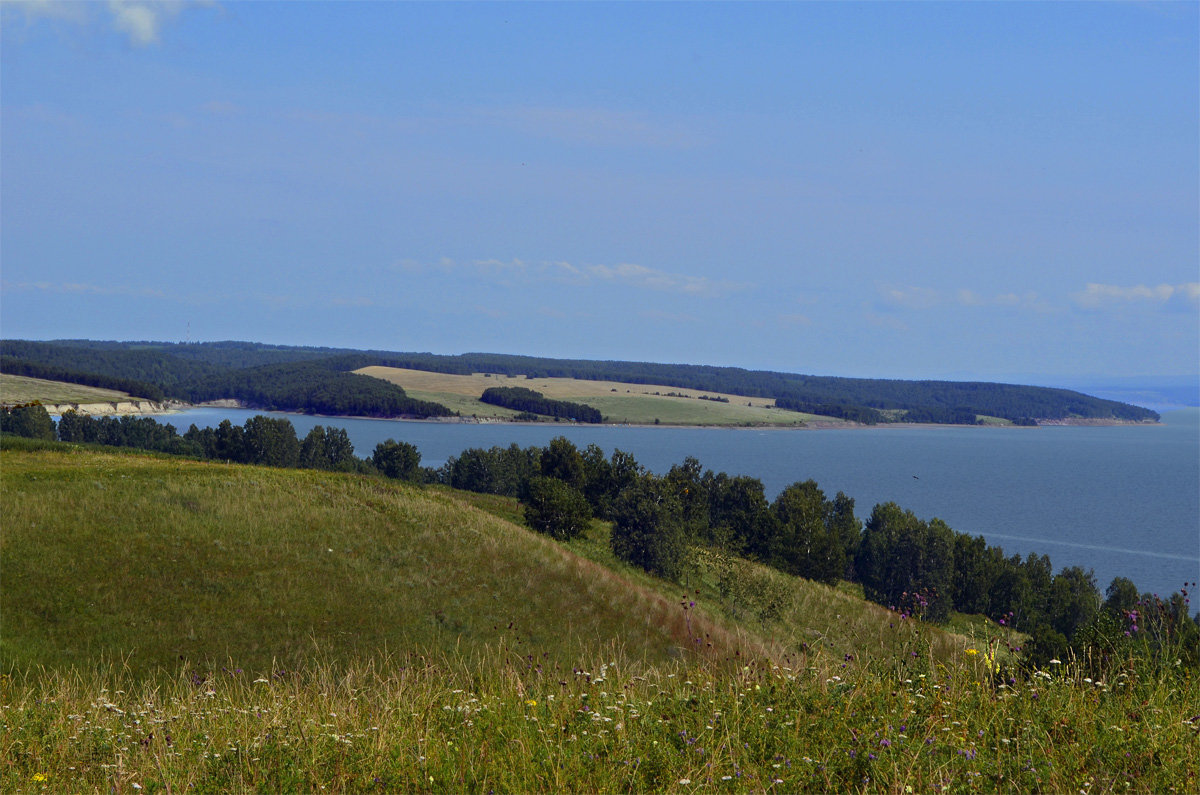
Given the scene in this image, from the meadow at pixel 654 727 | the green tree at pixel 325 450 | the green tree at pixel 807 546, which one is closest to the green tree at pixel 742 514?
the green tree at pixel 807 546

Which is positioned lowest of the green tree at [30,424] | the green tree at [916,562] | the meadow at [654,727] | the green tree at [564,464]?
the green tree at [916,562]

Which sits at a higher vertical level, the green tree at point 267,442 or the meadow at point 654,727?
the meadow at point 654,727

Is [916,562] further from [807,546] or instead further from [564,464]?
[564,464]

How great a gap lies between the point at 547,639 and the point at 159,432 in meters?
150

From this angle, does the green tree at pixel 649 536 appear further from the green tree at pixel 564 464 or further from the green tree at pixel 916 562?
the green tree at pixel 916 562

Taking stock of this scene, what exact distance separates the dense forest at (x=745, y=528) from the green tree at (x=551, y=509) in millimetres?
81

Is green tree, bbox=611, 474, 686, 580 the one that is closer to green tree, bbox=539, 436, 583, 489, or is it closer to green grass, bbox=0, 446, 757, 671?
green grass, bbox=0, 446, 757, 671

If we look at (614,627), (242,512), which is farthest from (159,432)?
(614,627)

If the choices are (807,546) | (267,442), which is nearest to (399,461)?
(267,442)

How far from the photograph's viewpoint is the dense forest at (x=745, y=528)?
5991 centimetres

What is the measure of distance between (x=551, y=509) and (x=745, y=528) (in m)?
46.7

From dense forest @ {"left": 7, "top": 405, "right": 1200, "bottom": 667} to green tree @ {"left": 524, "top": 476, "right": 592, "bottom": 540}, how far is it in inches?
3.2

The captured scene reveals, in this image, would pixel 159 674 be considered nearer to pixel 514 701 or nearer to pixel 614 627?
pixel 614 627

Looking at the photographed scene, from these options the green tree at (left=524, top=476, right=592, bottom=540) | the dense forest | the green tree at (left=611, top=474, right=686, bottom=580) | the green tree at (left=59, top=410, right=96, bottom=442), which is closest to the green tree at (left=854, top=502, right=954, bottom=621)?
the dense forest
